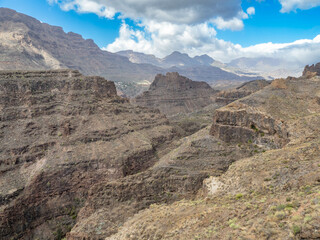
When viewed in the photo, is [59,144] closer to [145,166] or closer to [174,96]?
[145,166]

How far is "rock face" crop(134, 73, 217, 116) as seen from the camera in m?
138

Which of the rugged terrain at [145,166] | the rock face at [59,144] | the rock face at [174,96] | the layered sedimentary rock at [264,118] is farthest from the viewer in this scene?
the rock face at [174,96]

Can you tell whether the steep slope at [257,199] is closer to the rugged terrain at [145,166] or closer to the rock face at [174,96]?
the rugged terrain at [145,166]

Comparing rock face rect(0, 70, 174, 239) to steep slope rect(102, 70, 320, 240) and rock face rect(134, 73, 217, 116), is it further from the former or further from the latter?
rock face rect(134, 73, 217, 116)

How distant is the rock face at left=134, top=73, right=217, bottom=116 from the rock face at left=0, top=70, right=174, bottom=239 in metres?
75.2

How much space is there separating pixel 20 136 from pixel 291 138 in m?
48.6

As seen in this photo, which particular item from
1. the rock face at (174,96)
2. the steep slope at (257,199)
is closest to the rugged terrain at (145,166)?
the steep slope at (257,199)

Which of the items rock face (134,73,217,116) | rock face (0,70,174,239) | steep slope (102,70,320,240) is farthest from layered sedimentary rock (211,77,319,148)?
rock face (134,73,217,116)

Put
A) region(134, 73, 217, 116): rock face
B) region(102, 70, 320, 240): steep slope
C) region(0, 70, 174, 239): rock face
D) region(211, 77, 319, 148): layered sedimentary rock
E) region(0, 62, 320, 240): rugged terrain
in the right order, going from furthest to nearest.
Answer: region(134, 73, 217, 116): rock face, region(0, 70, 174, 239): rock face, region(211, 77, 319, 148): layered sedimentary rock, region(0, 62, 320, 240): rugged terrain, region(102, 70, 320, 240): steep slope

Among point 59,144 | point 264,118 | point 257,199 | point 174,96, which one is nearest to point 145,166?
point 59,144

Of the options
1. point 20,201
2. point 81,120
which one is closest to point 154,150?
point 81,120

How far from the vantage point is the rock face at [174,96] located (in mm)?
137875

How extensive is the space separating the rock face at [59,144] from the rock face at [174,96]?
75169mm

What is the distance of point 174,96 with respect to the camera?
14175 centimetres
